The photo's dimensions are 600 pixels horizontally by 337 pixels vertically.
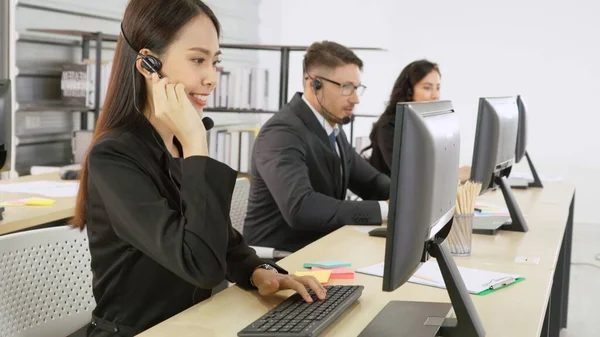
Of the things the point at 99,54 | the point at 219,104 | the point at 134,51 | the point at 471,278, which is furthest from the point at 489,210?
the point at 99,54

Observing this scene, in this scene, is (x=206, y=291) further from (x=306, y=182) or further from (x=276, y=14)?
(x=276, y=14)

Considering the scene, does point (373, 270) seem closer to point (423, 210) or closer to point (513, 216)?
point (423, 210)

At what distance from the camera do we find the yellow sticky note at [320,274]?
5.91 feet

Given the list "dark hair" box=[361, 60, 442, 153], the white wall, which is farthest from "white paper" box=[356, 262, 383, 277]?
the white wall

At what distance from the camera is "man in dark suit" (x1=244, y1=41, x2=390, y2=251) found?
2654mm

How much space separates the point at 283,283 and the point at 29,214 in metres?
1.41

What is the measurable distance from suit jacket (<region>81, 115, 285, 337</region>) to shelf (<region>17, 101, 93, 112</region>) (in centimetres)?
314

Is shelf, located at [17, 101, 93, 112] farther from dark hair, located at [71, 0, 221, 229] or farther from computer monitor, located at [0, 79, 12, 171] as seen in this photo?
dark hair, located at [71, 0, 221, 229]

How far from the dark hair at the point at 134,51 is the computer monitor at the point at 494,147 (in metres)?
1.13

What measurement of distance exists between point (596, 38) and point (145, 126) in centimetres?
574

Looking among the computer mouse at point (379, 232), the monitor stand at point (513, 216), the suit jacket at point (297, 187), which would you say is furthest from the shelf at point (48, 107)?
the monitor stand at point (513, 216)

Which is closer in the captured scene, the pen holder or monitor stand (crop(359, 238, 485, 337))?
monitor stand (crop(359, 238, 485, 337))

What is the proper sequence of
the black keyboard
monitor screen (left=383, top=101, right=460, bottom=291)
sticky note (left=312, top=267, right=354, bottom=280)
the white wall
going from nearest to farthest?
monitor screen (left=383, top=101, right=460, bottom=291) → the black keyboard → sticky note (left=312, top=267, right=354, bottom=280) → the white wall

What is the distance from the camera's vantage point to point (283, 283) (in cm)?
163
